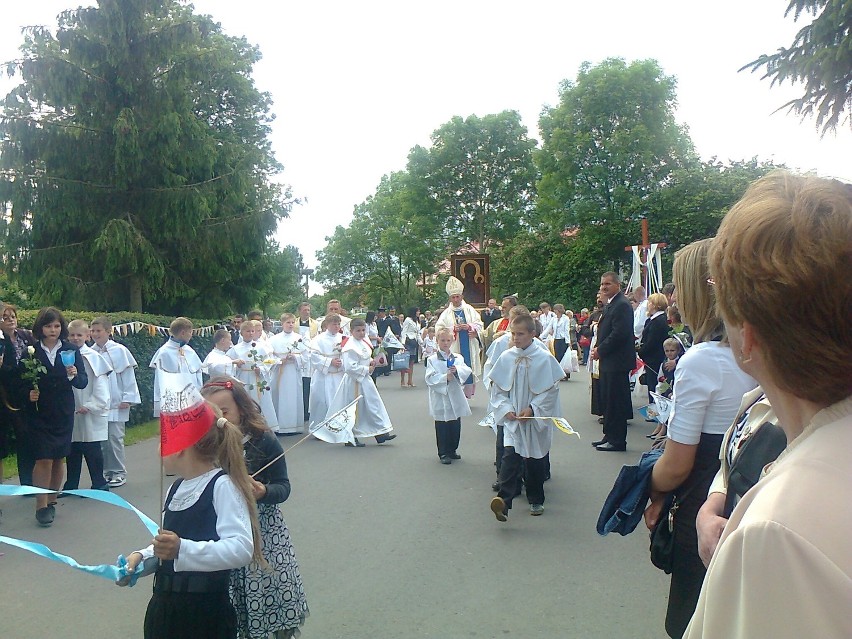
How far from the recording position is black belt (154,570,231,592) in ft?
9.59

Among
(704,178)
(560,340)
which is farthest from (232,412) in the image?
(704,178)

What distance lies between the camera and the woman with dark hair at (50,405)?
6895 millimetres

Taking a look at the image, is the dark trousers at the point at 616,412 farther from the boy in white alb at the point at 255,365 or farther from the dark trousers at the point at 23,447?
the dark trousers at the point at 23,447

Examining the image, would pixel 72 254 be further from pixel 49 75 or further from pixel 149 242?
pixel 49 75

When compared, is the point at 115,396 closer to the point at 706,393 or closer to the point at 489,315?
the point at 706,393

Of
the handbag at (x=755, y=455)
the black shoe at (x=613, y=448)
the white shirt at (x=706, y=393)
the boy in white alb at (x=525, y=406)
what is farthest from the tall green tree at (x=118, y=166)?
the handbag at (x=755, y=455)

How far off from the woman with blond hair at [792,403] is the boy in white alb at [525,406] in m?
5.67

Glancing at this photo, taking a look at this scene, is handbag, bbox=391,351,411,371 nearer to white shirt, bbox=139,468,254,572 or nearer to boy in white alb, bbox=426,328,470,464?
boy in white alb, bbox=426,328,470,464

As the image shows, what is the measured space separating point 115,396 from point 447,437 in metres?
3.99

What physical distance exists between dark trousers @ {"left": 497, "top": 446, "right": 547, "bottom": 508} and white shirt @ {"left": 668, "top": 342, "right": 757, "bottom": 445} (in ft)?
11.9

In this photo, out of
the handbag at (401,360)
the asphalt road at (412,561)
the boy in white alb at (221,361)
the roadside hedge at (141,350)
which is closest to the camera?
the asphalt road at (412,561)

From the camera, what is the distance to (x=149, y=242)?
23969mm

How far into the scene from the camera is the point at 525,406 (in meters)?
7.15

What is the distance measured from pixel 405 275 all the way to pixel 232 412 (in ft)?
199
